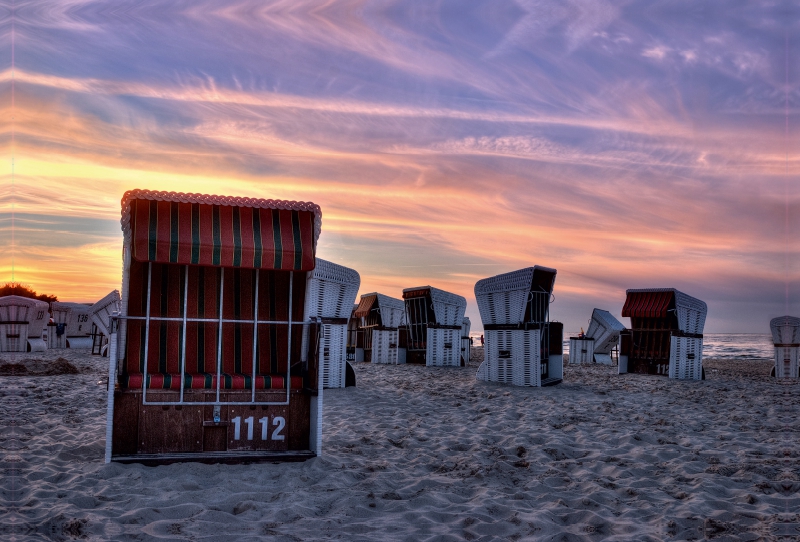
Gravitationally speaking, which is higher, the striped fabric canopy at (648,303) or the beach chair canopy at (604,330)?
the striped fabric canopy at (648,303)

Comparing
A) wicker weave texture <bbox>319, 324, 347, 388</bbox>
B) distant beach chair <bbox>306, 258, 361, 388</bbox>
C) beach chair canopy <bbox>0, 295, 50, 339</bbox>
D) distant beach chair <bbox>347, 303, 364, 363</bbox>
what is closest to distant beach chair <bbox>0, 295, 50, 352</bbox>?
beach chair canopy <bbox>0, 295, 50, 339</bbox>

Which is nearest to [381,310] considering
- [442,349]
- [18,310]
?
[442,349]

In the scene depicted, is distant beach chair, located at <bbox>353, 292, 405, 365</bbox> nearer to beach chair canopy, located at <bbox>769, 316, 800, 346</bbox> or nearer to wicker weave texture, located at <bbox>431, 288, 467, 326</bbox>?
wicker weave texture, located at <bbox>431, 288, 467, 326</bbox>

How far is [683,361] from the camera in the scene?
18.2 m

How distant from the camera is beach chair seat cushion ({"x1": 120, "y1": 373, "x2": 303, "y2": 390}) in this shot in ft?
22.1

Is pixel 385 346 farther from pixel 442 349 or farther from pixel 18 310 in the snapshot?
pixel 18 310

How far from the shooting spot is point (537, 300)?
1500cm

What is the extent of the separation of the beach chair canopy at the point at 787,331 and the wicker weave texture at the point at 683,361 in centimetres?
416

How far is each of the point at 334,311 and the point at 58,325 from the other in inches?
888

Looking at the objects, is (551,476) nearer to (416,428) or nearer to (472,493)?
(472,493)

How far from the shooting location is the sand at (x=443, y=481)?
4879mm

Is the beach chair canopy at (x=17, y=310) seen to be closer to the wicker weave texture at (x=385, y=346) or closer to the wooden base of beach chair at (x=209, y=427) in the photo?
the wicker weave texture at (x=385, y=346)

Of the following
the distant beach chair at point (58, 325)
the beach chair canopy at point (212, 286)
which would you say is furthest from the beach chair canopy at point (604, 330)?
the distant beach chair at point (58, 325)

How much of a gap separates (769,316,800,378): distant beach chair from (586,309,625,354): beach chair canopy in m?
5.95
